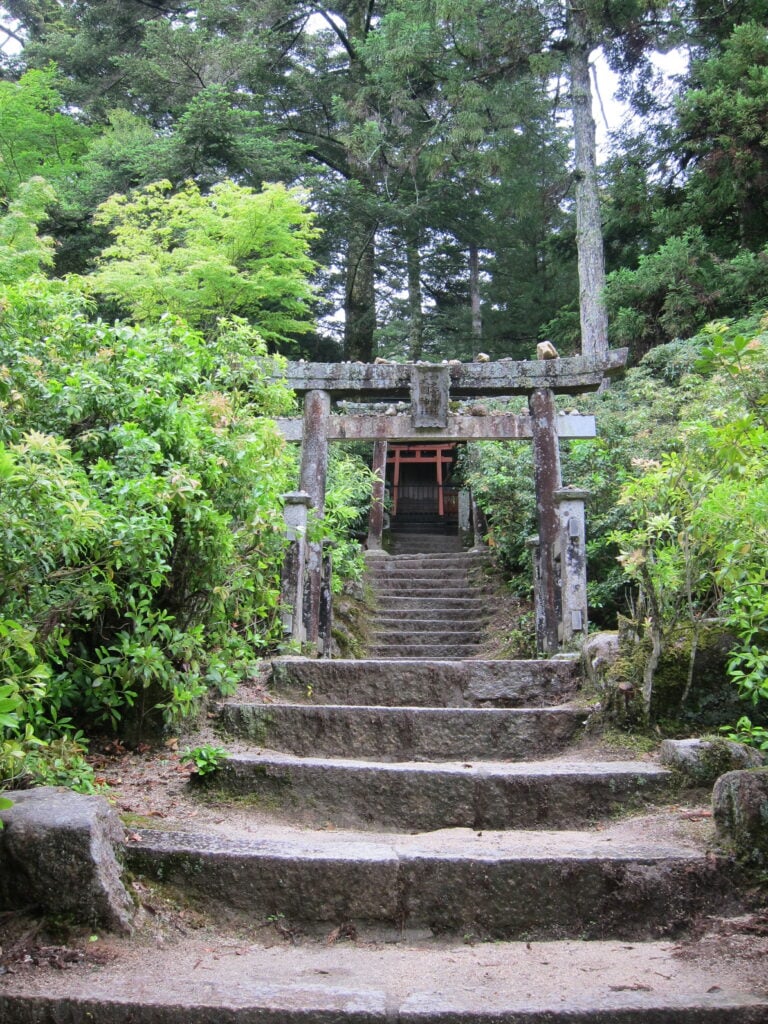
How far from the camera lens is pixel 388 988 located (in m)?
2.19

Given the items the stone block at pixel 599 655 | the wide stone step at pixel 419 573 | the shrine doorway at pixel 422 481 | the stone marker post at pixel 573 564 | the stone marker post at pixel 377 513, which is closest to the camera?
the stone block at pixel 599 655

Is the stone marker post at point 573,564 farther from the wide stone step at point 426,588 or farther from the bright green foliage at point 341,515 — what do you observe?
the wide stone step at point 426,588

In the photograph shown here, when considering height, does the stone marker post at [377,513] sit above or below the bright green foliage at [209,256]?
below

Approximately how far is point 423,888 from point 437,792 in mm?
759

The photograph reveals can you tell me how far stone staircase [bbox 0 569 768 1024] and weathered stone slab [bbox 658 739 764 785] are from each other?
0.38ft

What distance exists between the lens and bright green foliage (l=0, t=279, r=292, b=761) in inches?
110

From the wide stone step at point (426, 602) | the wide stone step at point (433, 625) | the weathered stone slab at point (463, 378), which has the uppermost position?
the weathered stone slab at point (463, 378)

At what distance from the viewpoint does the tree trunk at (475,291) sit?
59.3ft

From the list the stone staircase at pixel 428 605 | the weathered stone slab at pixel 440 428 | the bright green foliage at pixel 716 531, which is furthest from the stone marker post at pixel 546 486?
the bright green foliage at pixel 716 531

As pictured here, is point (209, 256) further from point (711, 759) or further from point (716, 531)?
point (711, 759)

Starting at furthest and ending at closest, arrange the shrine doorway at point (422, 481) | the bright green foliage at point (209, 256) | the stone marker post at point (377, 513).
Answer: the shrine doorway at point (422, 481) < the stone marker post at point (377, 513) < the bright green foliage at point (209, 256)

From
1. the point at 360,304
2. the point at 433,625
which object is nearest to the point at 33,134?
the point at 360,304

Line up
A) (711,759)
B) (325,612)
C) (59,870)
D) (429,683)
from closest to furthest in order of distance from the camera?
(59,870) < (711,759) < (429,683) < (325,612)

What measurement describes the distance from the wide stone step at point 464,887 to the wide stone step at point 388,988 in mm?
133
